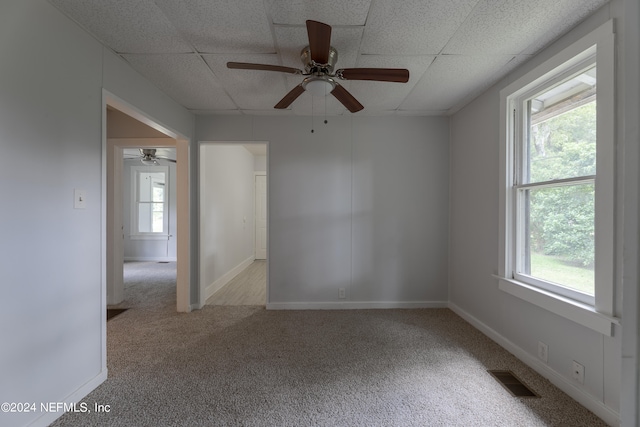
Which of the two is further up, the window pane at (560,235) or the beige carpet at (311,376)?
the window pane at (560,235)

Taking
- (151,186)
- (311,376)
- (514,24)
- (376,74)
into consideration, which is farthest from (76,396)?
(151,186)

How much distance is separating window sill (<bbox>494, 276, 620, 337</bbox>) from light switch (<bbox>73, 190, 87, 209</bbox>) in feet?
10.6

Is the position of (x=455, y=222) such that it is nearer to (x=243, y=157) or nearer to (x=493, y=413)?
(x=493, y=413)

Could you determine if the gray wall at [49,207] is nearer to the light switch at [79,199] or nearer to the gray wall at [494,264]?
the light switch at [79,199]

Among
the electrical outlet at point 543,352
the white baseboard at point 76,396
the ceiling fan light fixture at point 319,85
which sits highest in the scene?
the ceiling fan light fixture at point 319,85

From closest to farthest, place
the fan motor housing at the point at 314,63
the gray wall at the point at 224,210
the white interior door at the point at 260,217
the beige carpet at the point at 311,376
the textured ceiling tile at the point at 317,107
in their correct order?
the beige carpet at the point at 311,376 → the fan motor housing at the point at 314,63 → the textured ceiling tile at the point at 317,107 → the gray wall at the point at 224,210 → the white interior door at the point at 260,217

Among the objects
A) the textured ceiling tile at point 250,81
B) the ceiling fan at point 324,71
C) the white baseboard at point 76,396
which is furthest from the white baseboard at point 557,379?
the white baseboard at point 76,396

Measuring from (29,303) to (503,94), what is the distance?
365 cm

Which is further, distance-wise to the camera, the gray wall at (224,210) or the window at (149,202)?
the window at (149,202)

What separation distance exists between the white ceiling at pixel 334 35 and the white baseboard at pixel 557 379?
2338 mm

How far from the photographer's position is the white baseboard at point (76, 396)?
4.81 feet

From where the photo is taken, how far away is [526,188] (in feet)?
7.02

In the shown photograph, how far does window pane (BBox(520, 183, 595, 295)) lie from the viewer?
1.69m

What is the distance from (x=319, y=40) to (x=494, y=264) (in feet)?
7.96
